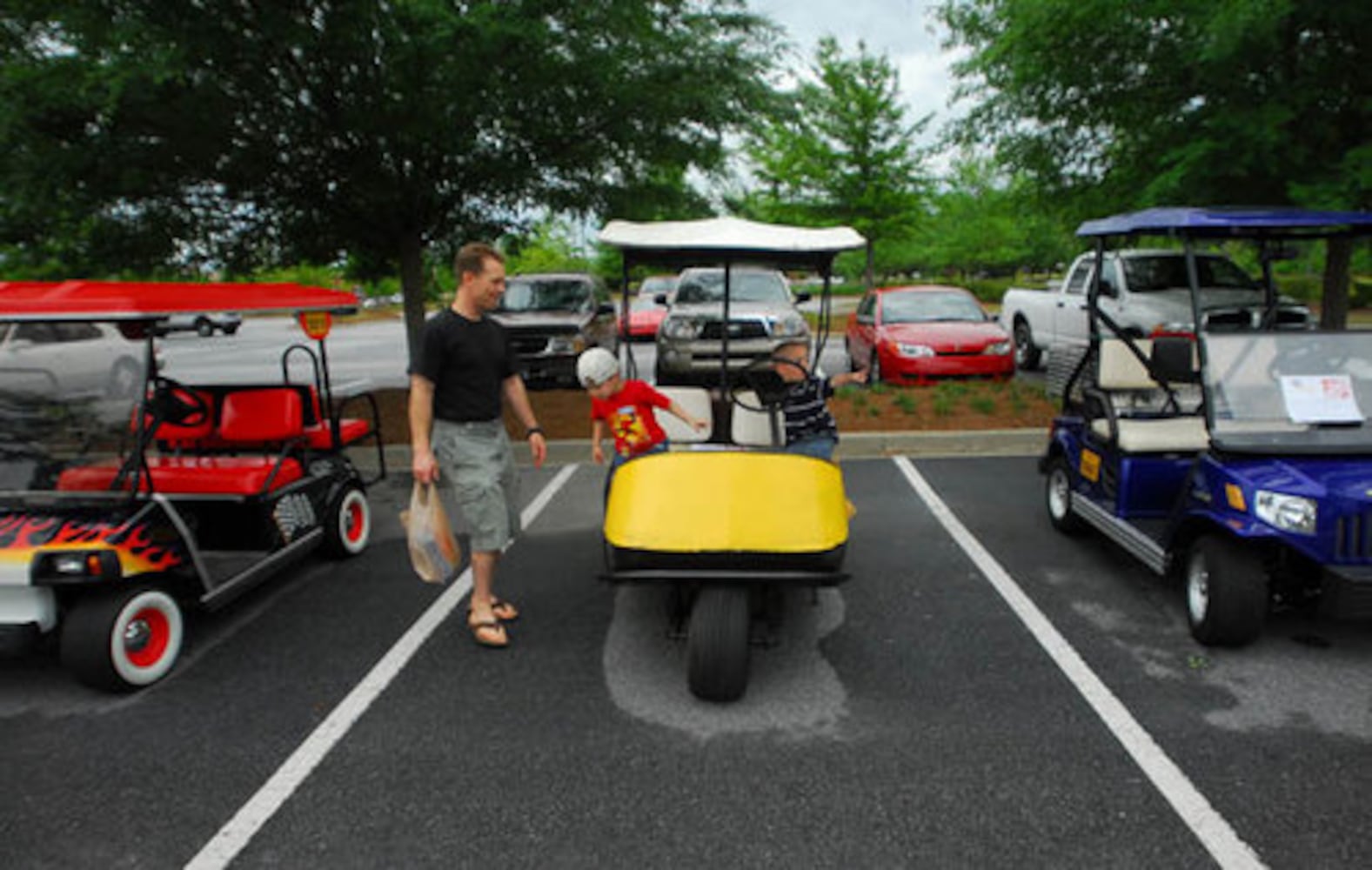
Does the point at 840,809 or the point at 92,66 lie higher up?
the point at 92,66

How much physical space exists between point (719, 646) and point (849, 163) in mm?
19389

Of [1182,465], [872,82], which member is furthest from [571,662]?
[872,82]

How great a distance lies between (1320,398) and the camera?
4.02m

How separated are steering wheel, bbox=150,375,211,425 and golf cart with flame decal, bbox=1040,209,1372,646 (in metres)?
5.08

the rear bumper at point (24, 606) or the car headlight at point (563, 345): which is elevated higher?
the car headlight at point (563, 345)

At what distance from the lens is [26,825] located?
2.78 metres

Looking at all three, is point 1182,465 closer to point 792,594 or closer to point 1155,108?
point 792,594

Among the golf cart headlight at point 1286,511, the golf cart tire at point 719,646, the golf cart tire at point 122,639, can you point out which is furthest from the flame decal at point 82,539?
the golf cart headlight at point 1286,511

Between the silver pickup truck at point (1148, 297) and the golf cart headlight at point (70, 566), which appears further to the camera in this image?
the silver pickup truck at point (1148, 297)

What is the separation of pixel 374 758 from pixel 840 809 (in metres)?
1.73

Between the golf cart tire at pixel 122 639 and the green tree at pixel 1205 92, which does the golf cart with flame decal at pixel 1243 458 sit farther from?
the golf cart tire at pixel 122 639

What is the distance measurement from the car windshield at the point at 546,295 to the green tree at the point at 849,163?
9.19 meters

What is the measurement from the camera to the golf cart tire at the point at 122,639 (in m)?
3.49

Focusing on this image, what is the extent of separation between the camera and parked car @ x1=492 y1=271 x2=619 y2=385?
11.0 meters
